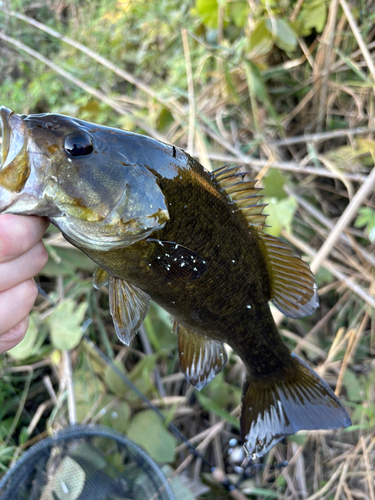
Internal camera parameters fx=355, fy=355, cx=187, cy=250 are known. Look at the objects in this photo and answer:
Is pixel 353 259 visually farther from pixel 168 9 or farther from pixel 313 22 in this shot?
pixel 168 9

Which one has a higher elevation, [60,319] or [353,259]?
[353,259]

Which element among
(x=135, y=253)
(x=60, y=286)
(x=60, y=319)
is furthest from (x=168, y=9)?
(x=135, y=253)

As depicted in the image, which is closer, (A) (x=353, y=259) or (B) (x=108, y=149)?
(B) (x=108, y=149)

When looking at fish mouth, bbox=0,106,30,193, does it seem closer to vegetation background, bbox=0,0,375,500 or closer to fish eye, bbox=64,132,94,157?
fish eye, bbox=64,132,94,157

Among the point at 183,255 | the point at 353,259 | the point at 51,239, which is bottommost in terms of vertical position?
the point at 51,239

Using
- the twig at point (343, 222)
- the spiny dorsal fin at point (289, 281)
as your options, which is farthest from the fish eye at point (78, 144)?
the twig at point (343, 222)

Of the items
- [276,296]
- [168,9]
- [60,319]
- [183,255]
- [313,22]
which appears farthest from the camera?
[168,9]

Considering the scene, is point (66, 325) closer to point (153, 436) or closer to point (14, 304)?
point (153, 436)
